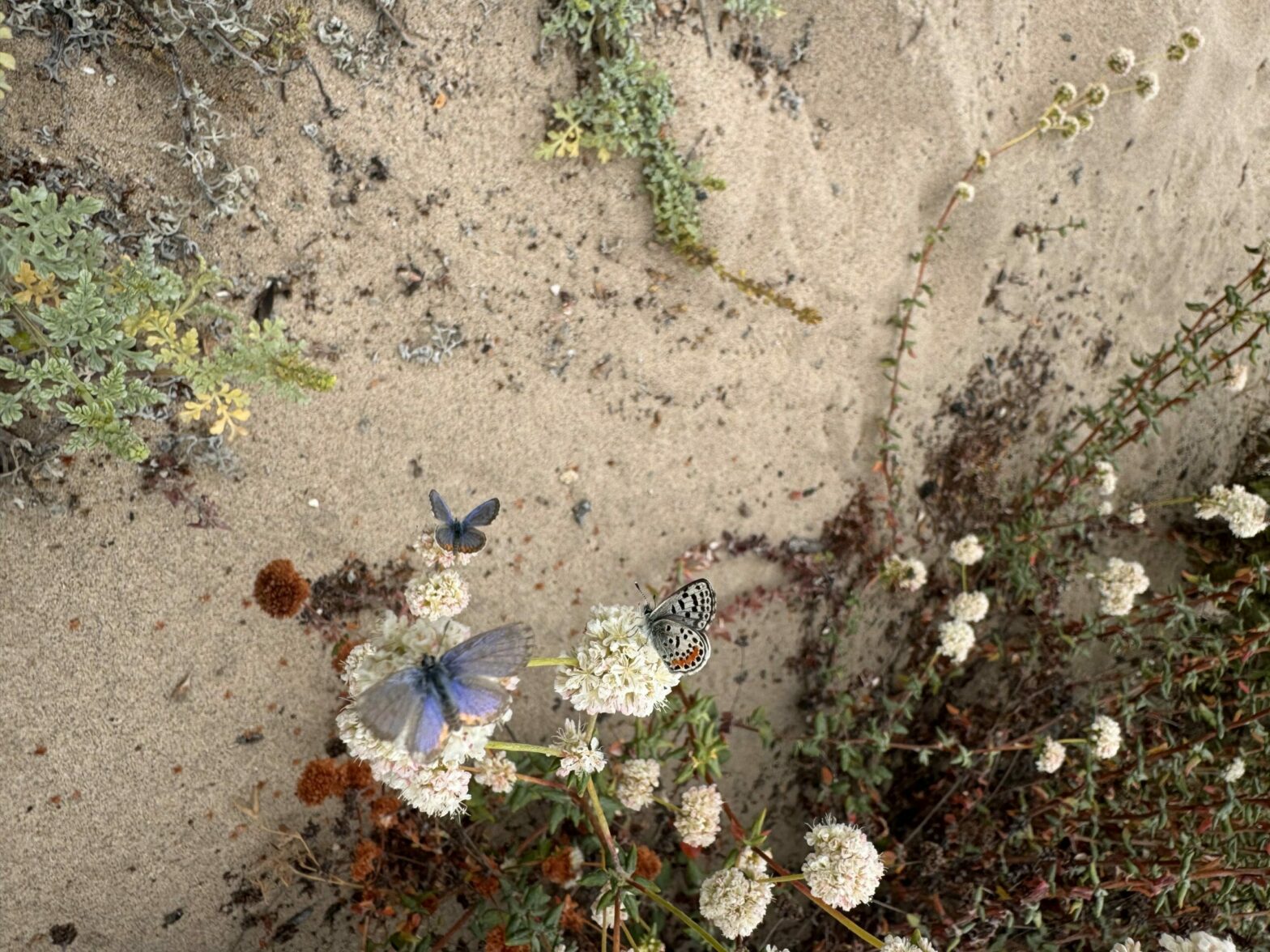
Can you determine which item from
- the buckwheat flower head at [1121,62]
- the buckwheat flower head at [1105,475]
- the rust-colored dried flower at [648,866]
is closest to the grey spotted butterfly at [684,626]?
the rust-colored dried flower at [648,866]

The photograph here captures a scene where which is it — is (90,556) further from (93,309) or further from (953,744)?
(953,744)

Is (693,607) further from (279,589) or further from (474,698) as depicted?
(279,589)

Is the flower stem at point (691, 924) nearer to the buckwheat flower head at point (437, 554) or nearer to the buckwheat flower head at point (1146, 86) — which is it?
the buckwheat flower head at point (437, 554)

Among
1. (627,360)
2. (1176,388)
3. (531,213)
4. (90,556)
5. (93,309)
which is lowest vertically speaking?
(90,556)

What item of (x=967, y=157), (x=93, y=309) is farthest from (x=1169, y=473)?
(x=93, y=309)

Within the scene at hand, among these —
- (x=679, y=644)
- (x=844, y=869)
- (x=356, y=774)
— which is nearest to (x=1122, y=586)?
(x=844, y=869)

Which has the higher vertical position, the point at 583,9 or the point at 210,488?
the point at 583,9

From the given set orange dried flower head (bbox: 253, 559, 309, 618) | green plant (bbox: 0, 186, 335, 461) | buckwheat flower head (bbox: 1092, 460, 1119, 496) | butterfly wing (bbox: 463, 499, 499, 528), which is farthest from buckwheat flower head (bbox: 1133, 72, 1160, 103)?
orange dried flower head (bbox: 253, 559, 309, 618)
